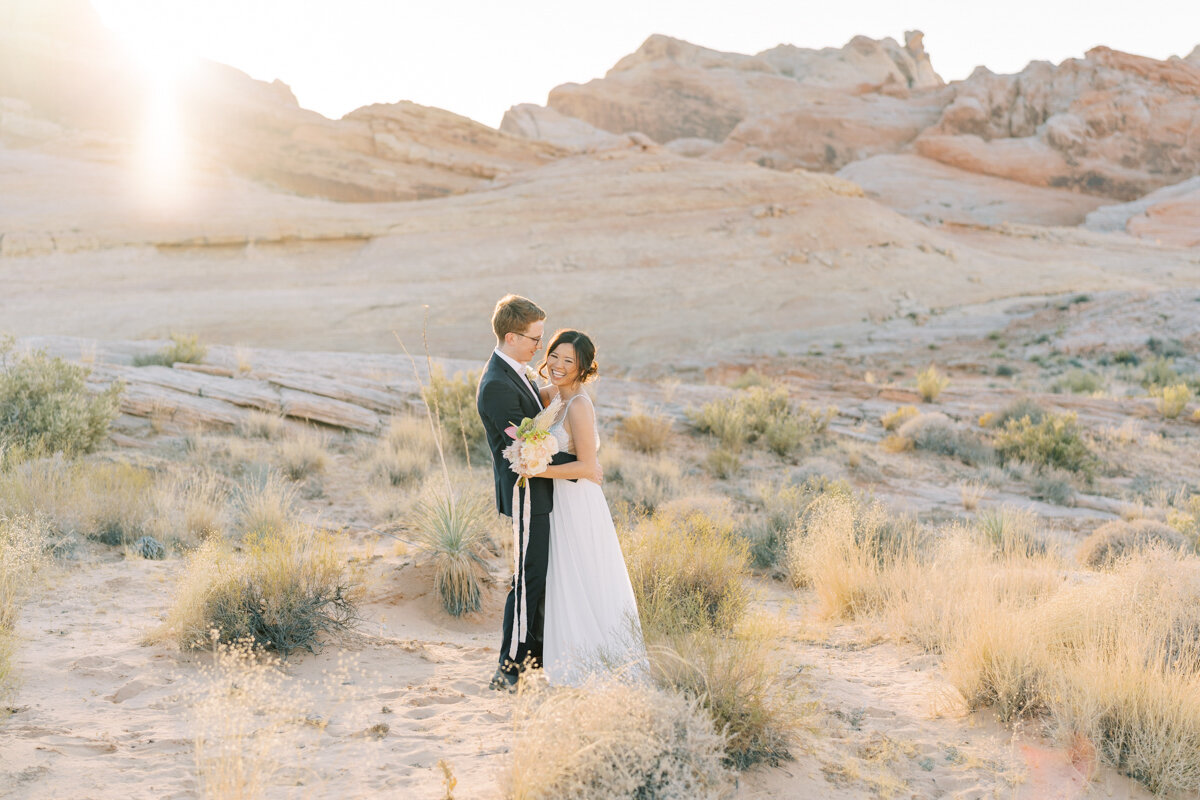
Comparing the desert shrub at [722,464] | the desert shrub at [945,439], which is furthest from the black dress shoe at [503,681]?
the desert shrub at [945,439]

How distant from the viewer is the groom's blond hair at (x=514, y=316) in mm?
4121

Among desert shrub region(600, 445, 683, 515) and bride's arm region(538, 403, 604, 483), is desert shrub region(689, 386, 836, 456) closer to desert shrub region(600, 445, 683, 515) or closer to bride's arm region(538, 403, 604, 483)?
desert shrub region(600, 445, 683, 515)

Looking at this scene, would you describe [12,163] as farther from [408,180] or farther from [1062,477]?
[1062,477]

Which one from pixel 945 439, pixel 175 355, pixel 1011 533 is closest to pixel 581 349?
pixel 1011 533

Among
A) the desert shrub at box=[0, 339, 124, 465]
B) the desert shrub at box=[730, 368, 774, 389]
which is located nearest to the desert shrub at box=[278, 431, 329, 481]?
the desert shrub at box=[0, 339, 124, 465]

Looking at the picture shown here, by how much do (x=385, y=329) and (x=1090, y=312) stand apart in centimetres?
2431

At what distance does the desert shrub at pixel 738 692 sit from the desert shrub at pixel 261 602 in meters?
2.34

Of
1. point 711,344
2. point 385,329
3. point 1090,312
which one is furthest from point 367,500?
point 1090,312

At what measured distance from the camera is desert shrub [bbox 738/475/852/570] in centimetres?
761

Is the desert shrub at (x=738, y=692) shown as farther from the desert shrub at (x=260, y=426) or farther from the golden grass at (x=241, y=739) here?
the desert shrub at (x=260, y=426)

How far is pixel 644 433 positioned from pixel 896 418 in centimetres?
508

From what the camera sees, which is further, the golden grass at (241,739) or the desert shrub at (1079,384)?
the desert shrub at (1079,384)

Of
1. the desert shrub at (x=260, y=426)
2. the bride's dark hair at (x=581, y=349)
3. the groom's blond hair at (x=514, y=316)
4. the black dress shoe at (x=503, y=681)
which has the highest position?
the groom's blond hair at (x=514, y=316)

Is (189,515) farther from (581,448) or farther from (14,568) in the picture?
(581,448)
